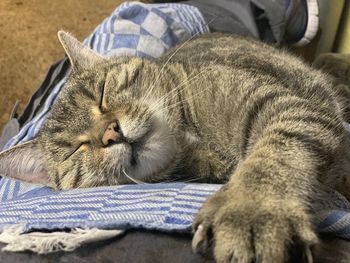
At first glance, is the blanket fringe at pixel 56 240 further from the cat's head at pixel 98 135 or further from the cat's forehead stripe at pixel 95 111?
the cat's forehead stripe at pixel 95 111

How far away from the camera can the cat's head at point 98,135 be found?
3.88 ft

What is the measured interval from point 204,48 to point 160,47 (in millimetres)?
451

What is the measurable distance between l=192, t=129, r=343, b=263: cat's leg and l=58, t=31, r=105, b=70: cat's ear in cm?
81

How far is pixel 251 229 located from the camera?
72cm

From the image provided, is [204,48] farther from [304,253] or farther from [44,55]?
[304,253]

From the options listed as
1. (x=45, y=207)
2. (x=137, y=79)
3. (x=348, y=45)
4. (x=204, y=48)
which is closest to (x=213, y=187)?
(x=45, y=207)

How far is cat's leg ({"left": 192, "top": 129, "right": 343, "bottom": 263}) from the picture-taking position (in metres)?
0.70

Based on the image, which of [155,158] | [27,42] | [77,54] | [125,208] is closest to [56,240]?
[125,208]

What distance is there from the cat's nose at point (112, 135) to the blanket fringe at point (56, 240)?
34 centimetres

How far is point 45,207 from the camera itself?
1001 millimetres

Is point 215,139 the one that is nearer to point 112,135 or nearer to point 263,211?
point 112,135

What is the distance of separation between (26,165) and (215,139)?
0.58 meters

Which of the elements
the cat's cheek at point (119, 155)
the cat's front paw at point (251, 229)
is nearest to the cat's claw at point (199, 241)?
the cat's front paw at point (251, 229)

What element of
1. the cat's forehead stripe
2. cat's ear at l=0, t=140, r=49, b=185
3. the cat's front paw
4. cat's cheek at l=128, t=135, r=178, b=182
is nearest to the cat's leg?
the cat's front paw
